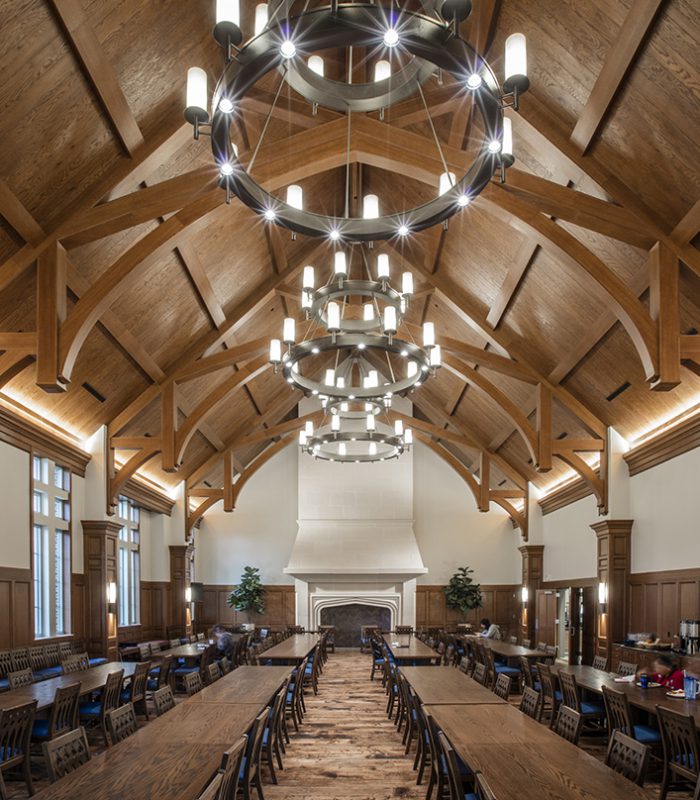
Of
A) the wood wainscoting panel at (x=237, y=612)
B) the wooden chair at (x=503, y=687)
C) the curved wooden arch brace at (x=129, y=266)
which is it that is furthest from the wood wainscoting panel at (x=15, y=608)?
the wood wainscoting panel at (x=237, y=612)

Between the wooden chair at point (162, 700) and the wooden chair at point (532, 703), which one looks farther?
the wooden chair at point (532, 703)

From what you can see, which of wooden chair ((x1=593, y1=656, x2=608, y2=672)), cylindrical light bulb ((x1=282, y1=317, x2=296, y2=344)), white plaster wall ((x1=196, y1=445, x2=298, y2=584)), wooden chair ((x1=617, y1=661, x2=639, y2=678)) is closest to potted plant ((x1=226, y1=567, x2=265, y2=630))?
white plaster wall ((x1=196, y1=445, x2=298, y2=584))

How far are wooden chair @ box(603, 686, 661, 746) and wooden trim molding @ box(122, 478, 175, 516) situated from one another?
11384 mm

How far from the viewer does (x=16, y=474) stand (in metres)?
11.8

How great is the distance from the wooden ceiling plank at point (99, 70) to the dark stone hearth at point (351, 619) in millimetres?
17281

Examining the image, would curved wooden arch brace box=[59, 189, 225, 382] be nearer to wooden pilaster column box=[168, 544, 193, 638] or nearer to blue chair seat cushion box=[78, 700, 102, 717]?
blue chair seat cushion box=[78, 700, 102, 717]

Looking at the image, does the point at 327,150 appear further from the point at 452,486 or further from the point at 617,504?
the point at 452,486

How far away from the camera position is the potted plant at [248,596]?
22.6 metres

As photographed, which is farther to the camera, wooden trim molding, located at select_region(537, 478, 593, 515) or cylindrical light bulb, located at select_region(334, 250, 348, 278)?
wooden trim molding, located at select_region(537, 478, 593, 515)

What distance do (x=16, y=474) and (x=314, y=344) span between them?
545cm

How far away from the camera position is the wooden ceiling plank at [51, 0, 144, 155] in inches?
267

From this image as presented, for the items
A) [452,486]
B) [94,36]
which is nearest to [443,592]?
[452,486]

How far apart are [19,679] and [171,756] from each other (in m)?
5.06

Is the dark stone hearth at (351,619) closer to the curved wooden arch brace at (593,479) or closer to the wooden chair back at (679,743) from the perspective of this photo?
the curved wooden arch brace at (593,479)
